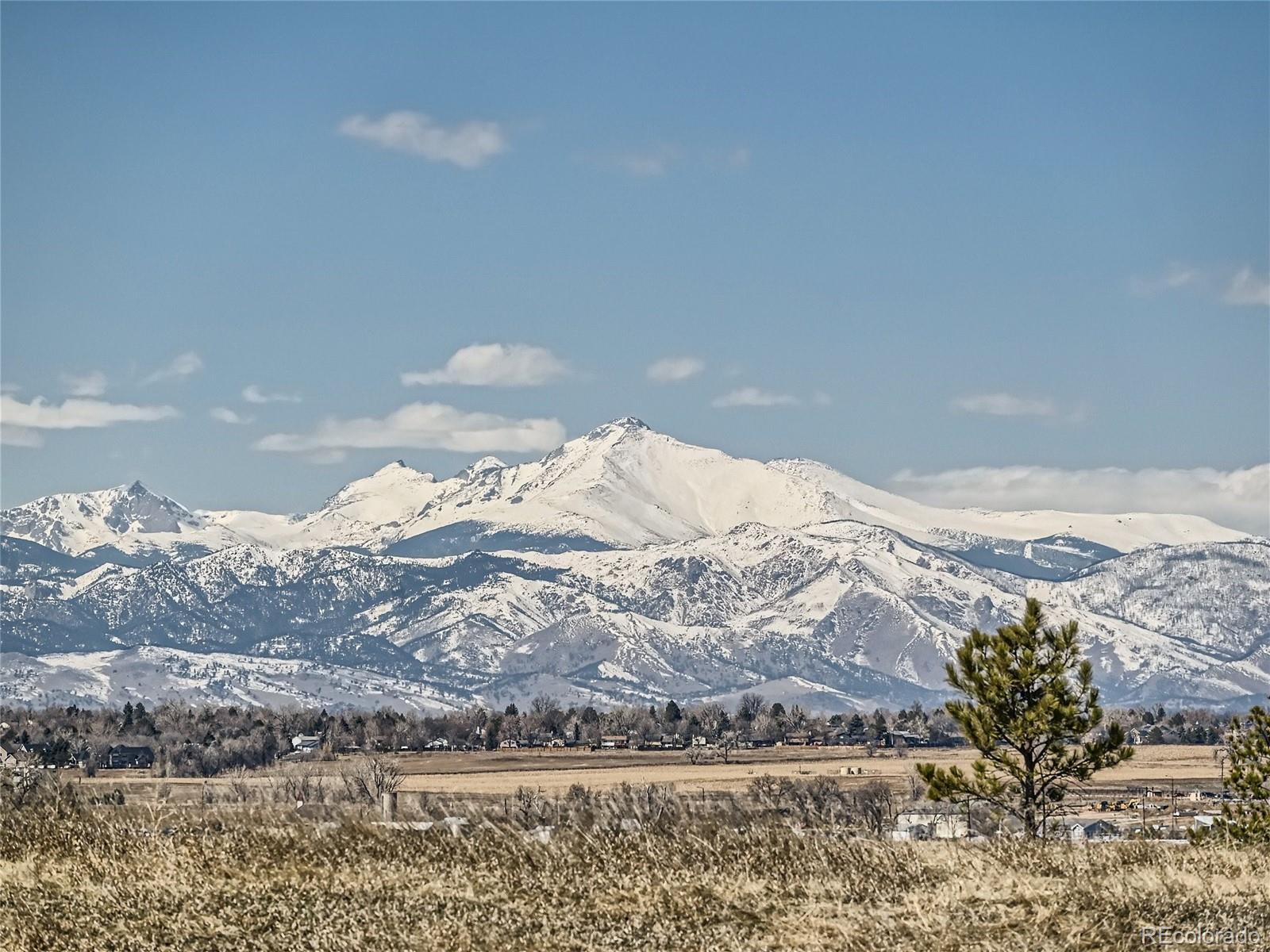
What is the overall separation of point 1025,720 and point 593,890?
2342 cm

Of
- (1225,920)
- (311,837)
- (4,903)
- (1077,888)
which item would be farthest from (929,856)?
(4,903)

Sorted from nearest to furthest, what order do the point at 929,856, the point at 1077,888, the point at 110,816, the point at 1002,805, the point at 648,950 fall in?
the point at 648,950 → the point at 1077,888 → the point at 929,856 → the point at 110,816 → the point at 1002,805

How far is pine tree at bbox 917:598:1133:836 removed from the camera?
39.5 metres

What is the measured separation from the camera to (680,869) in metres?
19.3

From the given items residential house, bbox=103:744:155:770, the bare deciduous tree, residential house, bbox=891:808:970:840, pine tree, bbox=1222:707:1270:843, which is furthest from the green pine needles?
residential house, bbox=103:744:155:770

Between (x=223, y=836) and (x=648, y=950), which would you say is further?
(x=223, y=836)

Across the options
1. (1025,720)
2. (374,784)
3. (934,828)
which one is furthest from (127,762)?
(934,828)

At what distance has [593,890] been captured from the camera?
18656mm

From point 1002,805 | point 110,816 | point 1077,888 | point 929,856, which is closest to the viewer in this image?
point 1077,888

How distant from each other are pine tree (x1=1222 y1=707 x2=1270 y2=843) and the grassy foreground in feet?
97.3

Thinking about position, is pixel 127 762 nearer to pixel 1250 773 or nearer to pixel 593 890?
pixel 1250 773

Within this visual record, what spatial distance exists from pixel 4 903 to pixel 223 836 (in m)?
3.04

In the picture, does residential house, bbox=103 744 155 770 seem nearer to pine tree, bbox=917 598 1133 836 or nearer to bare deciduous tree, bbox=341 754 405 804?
bare deciduous tree, bbox=341 754 405 804

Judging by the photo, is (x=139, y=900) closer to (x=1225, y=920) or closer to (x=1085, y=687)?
(x=1225, y=920)
